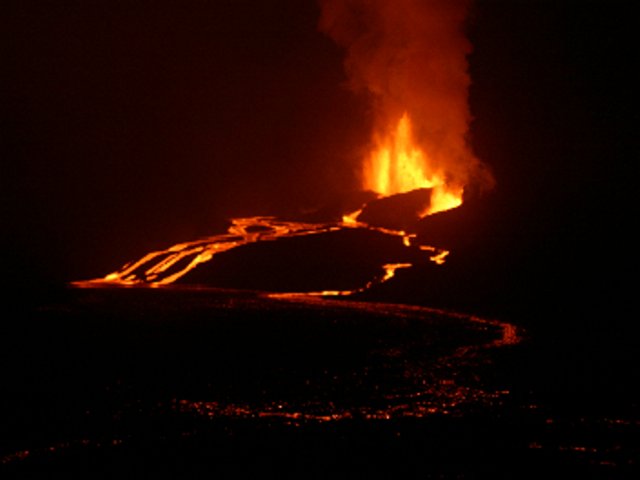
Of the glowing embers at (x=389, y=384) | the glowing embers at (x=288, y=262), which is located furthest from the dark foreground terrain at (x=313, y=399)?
the glowing embers at (x=288, y=262)

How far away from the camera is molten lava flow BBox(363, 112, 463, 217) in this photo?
153 feet

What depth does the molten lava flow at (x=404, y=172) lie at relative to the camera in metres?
46.6

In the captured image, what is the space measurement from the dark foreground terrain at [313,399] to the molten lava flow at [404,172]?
74.6ft

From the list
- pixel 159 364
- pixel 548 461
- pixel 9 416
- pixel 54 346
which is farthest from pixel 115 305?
pixel 548 461

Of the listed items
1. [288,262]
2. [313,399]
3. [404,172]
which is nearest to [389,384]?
[313,399]

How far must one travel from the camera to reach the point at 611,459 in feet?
37.7

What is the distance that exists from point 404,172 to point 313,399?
42.3m

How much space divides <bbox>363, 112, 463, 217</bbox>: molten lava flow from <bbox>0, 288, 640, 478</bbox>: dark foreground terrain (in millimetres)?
22733

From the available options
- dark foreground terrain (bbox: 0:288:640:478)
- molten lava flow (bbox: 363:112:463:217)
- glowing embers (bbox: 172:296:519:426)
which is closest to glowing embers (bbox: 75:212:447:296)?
molten lava flow (bbox: 363:112:463:217)

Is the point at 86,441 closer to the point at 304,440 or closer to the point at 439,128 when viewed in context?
the point at 304,440

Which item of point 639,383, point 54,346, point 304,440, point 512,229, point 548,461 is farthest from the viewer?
point 512,229

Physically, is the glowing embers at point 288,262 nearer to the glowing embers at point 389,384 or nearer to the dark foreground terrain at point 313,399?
the dark foreground terrain at point 313,399

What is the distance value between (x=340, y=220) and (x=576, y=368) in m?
31.9

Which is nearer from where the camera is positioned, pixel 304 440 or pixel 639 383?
pixel 304 440
